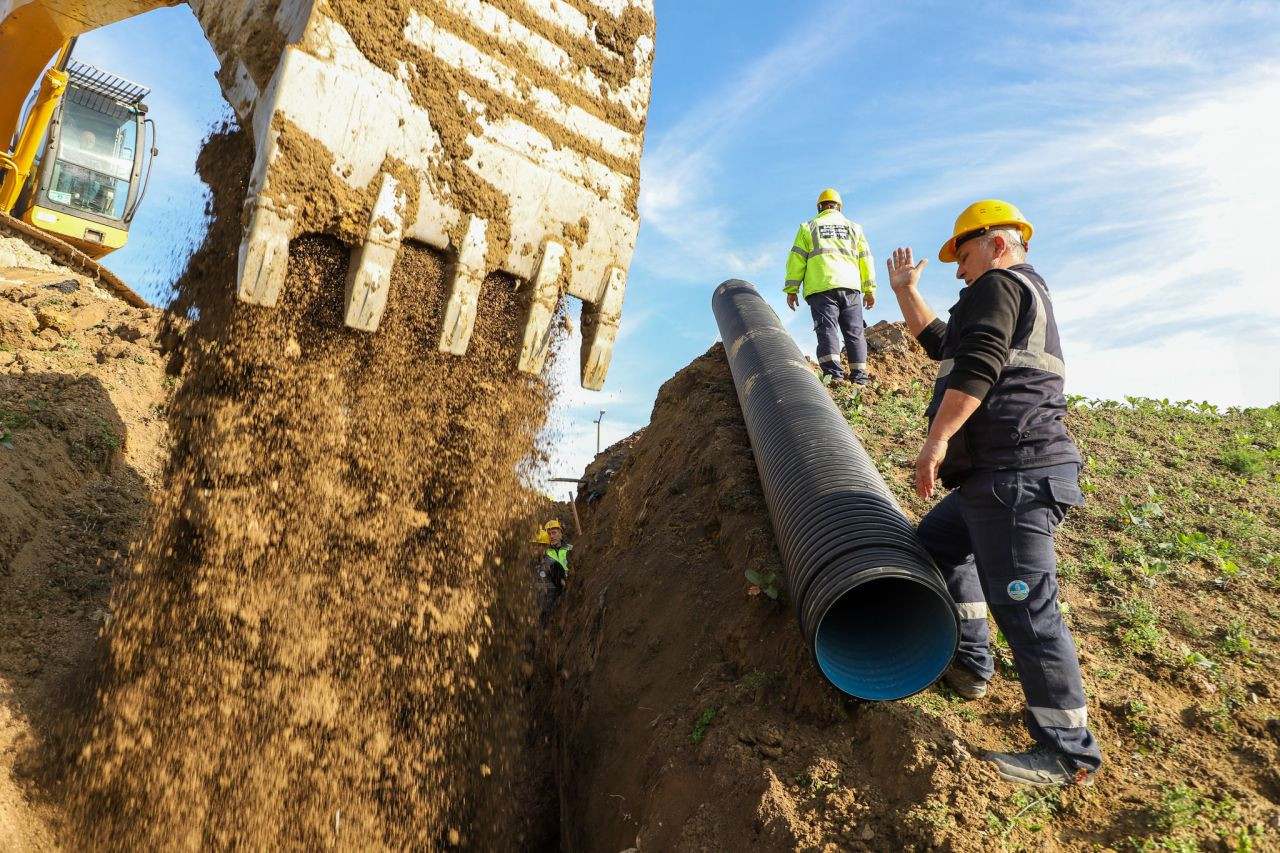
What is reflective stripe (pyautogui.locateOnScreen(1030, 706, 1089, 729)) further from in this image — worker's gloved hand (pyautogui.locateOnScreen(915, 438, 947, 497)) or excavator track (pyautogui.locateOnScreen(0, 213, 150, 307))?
excavator track (pyautogui.locateOnScreen(0, 213, 150, 307))

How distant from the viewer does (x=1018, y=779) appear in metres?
2.61

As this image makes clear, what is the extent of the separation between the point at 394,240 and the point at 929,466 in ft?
7.61

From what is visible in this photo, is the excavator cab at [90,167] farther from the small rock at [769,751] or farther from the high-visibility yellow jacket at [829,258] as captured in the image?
the small rock at [769,751]

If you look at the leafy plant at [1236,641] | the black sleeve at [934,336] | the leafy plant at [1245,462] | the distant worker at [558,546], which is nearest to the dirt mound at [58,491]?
the distant worker at [558,546]

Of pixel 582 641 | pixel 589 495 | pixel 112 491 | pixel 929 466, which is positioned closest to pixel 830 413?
pixel 929 466

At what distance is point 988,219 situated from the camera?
3283 millimetres

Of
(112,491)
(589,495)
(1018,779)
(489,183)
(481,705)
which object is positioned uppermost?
(489,183)

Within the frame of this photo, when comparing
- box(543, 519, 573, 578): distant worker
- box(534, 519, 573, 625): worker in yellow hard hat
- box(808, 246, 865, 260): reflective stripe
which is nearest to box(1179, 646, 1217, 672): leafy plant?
box(534, 519, 573, 625): worker in yellow hard hat

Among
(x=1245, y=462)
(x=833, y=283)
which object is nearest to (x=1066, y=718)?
(x=1245, y=462)

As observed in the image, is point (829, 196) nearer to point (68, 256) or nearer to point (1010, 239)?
point (1010, 239)

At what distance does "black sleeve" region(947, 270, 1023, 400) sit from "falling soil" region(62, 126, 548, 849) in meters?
1.99

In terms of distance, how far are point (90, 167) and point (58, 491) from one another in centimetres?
886

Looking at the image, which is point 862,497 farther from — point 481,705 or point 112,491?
point 112,491

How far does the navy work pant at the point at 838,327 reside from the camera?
7465 millimetres
